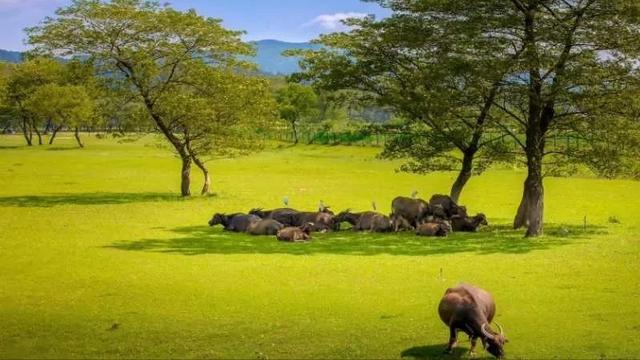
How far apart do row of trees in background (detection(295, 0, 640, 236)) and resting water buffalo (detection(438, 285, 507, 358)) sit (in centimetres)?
1412

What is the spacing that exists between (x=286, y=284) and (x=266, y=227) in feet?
30.8

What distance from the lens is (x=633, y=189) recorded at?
45.3 m

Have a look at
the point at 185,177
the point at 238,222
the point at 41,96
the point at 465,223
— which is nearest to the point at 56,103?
the point at 41,96

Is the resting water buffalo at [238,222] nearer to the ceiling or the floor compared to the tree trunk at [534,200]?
nearer to the floor

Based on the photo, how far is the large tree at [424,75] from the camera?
27125 mm

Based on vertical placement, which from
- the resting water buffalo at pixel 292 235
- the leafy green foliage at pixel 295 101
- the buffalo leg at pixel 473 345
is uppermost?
the leafy green foliage at pixel 295 101

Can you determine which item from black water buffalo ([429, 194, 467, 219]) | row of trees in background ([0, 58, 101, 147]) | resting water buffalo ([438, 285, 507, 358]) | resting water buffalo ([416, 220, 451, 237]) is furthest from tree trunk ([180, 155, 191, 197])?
row of trees in background ([0, 58, 101, 147])

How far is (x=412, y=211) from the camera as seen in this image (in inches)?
1130

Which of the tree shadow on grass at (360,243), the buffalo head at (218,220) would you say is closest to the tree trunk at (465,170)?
the tree shadow on grass at (360,243)

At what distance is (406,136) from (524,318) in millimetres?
18319

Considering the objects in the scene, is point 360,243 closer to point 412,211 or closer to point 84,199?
point 412,211

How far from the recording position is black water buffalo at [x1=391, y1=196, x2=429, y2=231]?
28.7 meters

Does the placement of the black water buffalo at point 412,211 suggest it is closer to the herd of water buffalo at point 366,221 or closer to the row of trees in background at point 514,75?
the herd of water buffalo at point 366,221

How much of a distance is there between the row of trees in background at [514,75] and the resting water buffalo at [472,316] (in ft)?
A: 46.3
